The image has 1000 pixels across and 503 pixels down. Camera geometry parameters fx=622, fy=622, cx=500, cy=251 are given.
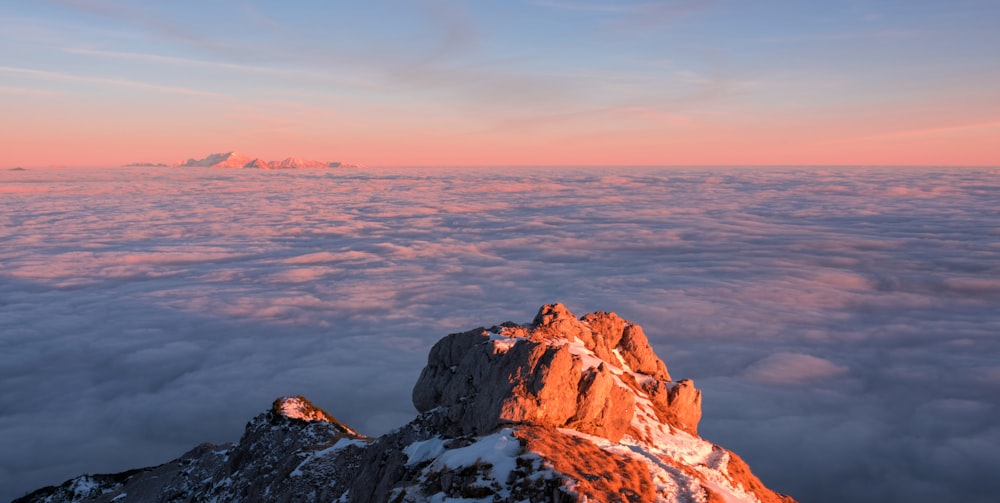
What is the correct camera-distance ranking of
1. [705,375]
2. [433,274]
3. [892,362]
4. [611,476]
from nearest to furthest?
[611,476], [705,375], [892,362], [433,274]

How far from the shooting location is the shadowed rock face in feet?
66.5

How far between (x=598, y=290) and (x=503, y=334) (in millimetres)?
88274

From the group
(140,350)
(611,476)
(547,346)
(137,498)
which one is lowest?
(140,350)

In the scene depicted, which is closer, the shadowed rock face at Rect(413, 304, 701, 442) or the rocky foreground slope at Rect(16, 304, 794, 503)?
the rocky foreground slope at Rect(16, 304, 794, 503)

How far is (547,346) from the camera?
21688 mm

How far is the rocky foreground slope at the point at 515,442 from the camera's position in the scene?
53.4 ft

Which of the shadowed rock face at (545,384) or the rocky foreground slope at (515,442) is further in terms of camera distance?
the shadowed rock face at (545,384)

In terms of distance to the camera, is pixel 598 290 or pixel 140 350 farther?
pixel 598 290

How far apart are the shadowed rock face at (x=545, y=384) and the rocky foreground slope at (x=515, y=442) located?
0.05m

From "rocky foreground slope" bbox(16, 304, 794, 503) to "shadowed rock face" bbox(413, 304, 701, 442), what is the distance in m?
0.05

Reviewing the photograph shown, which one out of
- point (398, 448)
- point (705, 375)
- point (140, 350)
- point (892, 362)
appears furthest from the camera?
point (140, 350)

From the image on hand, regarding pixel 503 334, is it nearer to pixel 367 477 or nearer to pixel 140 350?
pixel 367 477

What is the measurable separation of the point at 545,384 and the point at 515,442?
328 centimetres

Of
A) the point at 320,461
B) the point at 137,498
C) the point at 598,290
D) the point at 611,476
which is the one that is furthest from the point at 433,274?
the point at 611,476
